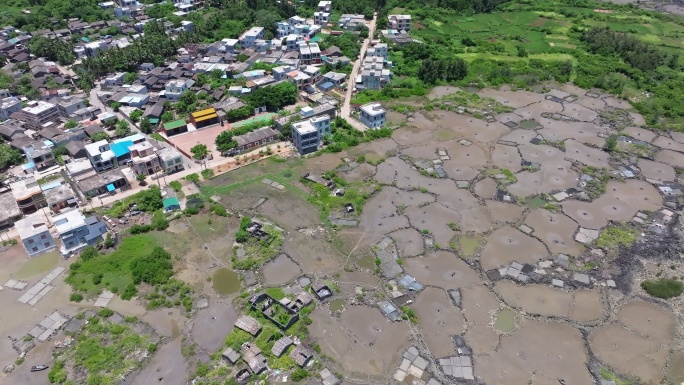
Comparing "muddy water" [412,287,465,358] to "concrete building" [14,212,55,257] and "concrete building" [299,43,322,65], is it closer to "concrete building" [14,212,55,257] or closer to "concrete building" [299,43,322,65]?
"concrete building" [14,212,55,257]

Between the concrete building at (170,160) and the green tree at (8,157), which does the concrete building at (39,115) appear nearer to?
the green tree at (8,157)

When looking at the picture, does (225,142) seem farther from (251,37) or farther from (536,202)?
(536,202)

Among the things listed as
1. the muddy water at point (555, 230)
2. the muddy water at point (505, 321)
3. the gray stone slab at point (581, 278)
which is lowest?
the muddy water at point (505, 321)

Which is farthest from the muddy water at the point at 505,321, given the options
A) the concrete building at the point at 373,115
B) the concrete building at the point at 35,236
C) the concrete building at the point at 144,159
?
the concrete building at the point at 35,236

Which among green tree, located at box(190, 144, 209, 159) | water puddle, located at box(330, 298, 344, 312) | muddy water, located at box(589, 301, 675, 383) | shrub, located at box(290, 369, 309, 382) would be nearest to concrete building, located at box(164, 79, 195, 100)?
green tree, located at box(190, 144, 209, 159)

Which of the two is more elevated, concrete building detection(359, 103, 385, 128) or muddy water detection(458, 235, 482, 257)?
concrete building detection(359, 103, 385, 128)

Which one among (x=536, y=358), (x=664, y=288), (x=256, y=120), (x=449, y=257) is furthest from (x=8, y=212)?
(x=664, y=288)
